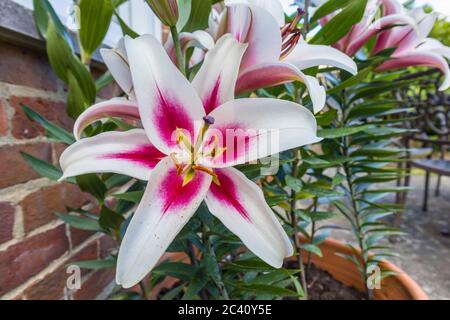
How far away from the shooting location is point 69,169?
10.3 inches

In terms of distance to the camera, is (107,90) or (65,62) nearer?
(65,62)

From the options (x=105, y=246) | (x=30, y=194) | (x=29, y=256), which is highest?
(x=30, y=194)

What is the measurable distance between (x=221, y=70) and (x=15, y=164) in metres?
0.49

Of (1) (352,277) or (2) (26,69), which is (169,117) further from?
(1) (352,277)

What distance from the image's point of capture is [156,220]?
0.85 ft

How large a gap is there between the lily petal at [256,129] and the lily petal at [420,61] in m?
0.28

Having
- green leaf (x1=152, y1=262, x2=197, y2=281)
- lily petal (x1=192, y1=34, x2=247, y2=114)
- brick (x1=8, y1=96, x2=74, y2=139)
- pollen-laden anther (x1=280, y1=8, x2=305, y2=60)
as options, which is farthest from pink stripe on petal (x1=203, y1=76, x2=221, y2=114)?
brick (x1=8, y1=96, x2=74, y2=139)

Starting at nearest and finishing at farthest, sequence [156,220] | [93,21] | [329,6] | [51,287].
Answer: [156,220]
[329,6]
[93,21]
[51,287]

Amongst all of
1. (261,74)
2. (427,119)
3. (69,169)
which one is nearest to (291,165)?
(261,74)

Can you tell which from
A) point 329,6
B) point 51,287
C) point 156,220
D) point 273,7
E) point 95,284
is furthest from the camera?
point 95,284

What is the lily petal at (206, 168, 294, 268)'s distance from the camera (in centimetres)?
27

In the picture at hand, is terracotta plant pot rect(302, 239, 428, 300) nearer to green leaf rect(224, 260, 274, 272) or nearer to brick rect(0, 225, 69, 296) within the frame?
green leaf rect(224, 260, 274, 272)

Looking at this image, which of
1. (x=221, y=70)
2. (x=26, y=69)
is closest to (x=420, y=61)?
(x=221, y=70)

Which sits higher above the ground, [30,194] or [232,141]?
[232,141]
